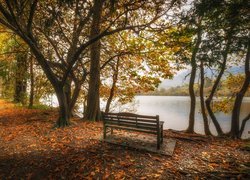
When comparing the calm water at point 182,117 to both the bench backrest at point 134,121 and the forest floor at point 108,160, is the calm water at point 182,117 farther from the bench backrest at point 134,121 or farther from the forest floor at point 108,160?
the bench backrest at point 134,121

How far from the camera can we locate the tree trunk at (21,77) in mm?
16281

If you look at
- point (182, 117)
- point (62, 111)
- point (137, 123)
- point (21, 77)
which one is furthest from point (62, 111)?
point (182, 117)

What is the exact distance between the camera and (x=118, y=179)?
167 inches

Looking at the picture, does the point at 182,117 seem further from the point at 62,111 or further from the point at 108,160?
the point at 108,160

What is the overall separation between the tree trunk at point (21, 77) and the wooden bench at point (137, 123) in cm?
1113

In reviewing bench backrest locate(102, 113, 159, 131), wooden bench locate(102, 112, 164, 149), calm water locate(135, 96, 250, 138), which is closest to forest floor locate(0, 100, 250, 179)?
wooden bench locate(102, 112, 164, 149)

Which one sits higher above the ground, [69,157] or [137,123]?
[137,123]

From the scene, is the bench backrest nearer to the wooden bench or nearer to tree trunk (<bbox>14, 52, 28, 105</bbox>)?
the wooden bench

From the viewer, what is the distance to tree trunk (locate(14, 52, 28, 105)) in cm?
1628

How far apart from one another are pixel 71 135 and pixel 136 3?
18.4 feet

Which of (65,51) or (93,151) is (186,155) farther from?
(65,51)

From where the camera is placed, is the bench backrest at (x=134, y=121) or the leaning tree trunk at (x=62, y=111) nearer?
the bench backrest at (x=134, y=121)

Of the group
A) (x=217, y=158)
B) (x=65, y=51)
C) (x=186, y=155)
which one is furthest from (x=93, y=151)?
(x=65, y=51)

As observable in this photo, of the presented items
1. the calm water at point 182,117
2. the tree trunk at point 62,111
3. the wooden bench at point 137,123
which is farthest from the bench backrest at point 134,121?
the calm water at point 182,117
